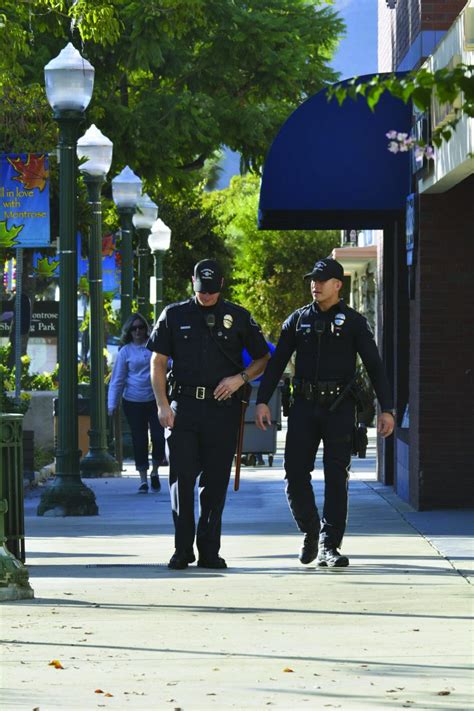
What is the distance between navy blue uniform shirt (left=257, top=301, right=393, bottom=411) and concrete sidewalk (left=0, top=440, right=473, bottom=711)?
3.87ft

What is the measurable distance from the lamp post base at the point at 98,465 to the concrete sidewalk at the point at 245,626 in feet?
26.9

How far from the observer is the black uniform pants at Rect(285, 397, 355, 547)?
35.2 feet

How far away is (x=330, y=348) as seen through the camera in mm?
10656

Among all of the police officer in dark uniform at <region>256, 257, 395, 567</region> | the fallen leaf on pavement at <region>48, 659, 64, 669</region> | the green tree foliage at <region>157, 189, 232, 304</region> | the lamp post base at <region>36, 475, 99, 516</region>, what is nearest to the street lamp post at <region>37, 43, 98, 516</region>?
the lamp post base at <region>36, 475, 99, 516</region>

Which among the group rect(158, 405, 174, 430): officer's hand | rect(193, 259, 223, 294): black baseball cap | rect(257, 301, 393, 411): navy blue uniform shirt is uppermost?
rect(193, 259, 223, 294): black baseball cap

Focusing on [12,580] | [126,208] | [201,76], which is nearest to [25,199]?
[126,208]

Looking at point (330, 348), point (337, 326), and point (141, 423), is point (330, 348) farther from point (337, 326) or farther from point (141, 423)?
point (141, 423)

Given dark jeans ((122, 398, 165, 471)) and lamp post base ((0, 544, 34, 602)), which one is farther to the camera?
dark jeans ((122, 398, 165, 471))

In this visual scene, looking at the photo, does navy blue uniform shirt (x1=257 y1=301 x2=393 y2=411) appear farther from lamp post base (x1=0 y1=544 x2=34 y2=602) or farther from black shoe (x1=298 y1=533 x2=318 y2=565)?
lamp post base (x1=0 y1=544 x2=34 y2=602)

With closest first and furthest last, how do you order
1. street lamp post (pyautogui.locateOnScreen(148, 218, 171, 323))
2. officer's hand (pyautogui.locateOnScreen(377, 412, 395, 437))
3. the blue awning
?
officer's hand (pyautogui.locateOnScreen(377, 412, 395, 437)) < the blue awning < street lamp post (pyautogui.locateOnScreen(148, 218, 171, 323))

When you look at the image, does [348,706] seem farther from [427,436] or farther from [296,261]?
[296,261]

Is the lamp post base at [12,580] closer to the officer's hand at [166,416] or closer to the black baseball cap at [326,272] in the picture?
the officer's hand at [166,416]

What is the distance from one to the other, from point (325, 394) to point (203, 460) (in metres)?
0.88

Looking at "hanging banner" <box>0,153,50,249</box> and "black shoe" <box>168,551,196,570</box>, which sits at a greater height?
"hanging banner" <box>0,153,50,249</box>
